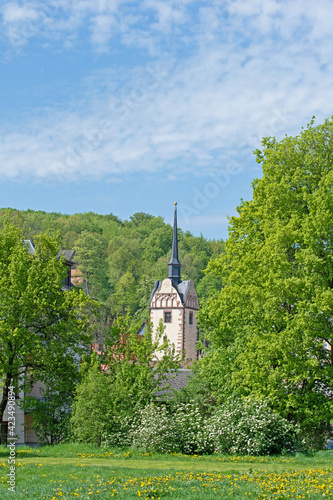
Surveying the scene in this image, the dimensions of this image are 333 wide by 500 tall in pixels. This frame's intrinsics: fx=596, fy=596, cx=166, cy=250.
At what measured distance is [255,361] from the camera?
79.3 feet

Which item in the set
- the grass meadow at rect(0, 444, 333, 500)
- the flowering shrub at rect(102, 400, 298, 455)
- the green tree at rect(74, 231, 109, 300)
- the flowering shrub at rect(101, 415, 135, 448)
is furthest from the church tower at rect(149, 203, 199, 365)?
the grass meadow at rect(0, 444, 333, 500)

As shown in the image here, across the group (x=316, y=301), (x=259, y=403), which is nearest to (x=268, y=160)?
(x=316, y=301)

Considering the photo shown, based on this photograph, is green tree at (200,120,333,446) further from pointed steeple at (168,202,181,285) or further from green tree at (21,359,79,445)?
pointed steeple at (168,202,181,285)

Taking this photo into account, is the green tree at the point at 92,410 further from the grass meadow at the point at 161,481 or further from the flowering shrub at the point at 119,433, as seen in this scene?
the grass meadow at the point at 161,481

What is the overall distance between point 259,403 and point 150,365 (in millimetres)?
5962

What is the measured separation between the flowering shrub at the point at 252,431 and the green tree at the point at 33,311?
822 centimetres

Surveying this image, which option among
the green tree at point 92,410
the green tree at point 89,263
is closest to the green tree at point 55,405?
the green tree at point 92,410

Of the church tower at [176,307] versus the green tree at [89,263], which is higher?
the green tree at [89,263]

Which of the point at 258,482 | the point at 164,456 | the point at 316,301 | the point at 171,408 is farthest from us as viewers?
the point at 171,408

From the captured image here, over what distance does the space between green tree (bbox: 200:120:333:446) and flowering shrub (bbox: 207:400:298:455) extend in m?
0.76

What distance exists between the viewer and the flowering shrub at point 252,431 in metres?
22.4

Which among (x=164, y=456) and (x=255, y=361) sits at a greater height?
(x=255, y=361)

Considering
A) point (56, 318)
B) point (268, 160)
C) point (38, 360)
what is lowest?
point (38, 360)

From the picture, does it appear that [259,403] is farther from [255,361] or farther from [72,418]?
[72,418]
